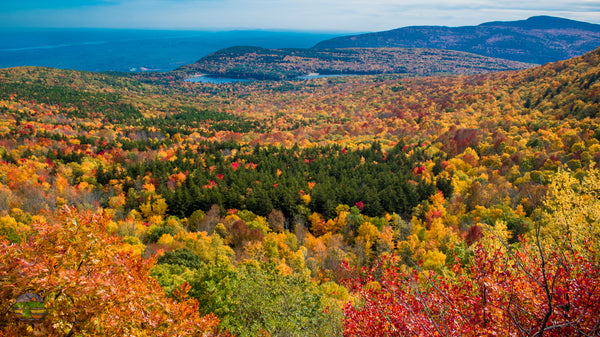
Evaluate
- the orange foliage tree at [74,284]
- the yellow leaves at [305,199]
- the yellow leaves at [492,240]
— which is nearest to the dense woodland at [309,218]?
the orange foliage tree at [74,284]

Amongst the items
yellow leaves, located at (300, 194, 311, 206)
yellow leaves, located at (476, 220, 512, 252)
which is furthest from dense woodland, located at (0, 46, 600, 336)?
yellow leaves, located at (476, 220, 512, 252)

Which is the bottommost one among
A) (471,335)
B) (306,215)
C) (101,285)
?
(306,215)

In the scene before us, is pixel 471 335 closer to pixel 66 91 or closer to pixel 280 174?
pixel 280 174

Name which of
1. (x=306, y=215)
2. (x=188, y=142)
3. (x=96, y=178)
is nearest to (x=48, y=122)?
(x=188, y=142)


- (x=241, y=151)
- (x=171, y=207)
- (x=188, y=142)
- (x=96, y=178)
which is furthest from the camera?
(x=188, y=142)

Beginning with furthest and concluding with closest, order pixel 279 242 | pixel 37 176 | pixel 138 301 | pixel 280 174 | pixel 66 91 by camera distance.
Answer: pixel 66 91, pixel 280 174, pixel 37 176, pixel 279 242, pixel 138 301

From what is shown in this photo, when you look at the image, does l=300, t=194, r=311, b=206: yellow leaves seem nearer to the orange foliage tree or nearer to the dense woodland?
the dense woodland

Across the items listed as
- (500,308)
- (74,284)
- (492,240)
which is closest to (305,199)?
(492,240)

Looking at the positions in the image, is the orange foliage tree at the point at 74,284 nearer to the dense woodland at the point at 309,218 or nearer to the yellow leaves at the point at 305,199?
the dense woodland at the point at 309,218
